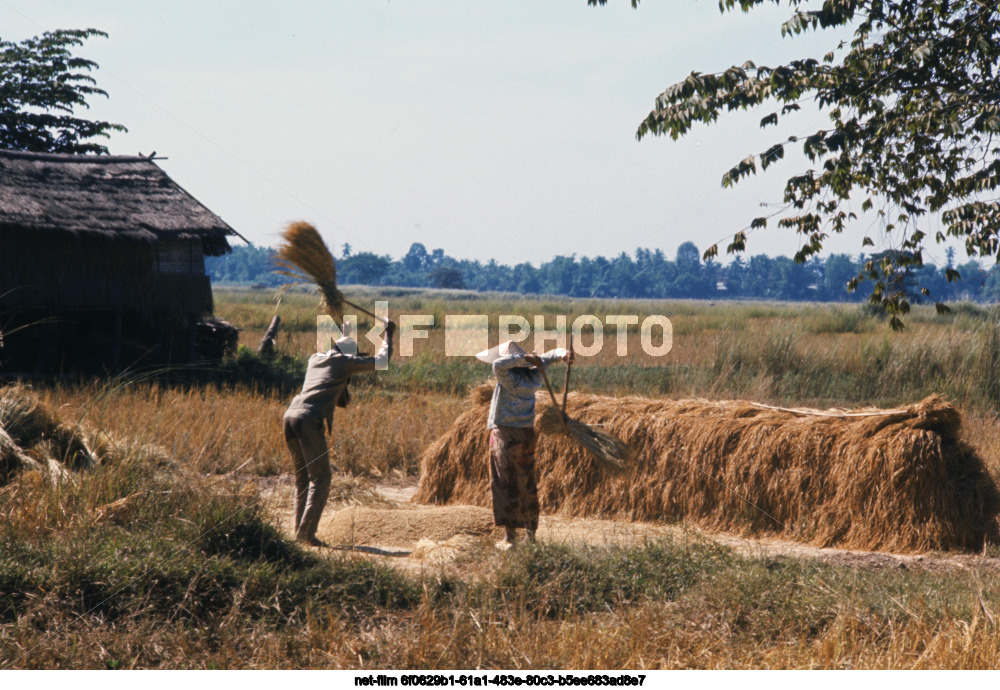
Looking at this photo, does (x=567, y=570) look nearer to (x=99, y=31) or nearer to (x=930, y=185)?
(x=930, y=185)

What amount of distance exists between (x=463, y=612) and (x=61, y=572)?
6.80ft

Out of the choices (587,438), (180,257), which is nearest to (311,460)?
(587,438)

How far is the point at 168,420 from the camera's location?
10180 millimetres

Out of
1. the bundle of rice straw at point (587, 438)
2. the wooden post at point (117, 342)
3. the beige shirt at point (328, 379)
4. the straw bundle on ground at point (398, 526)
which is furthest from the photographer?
the wooden post at point (117, 342)

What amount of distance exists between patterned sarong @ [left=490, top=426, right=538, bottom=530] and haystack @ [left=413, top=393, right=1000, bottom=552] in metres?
1.52

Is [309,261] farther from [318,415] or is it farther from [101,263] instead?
[101,263]

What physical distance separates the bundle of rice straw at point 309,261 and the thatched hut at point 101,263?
9.83 m

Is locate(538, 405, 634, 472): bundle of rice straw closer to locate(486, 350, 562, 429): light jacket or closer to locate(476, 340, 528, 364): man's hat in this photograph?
locate(486, 350, 562, 429): light jacket

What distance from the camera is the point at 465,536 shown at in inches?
257

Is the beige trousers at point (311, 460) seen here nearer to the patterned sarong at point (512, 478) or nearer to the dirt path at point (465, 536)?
the dirt path at point (465, 536)

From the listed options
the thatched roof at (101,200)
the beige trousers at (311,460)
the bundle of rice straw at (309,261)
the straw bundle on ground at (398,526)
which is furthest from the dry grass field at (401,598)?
the thatched roof at (101,200)

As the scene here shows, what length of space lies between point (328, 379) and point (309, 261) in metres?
1.02

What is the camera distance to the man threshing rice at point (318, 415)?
6422 mm

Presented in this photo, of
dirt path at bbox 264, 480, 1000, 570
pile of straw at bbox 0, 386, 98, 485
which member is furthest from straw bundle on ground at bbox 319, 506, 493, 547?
pile of straw at bbox 0, 386, 98, 485
